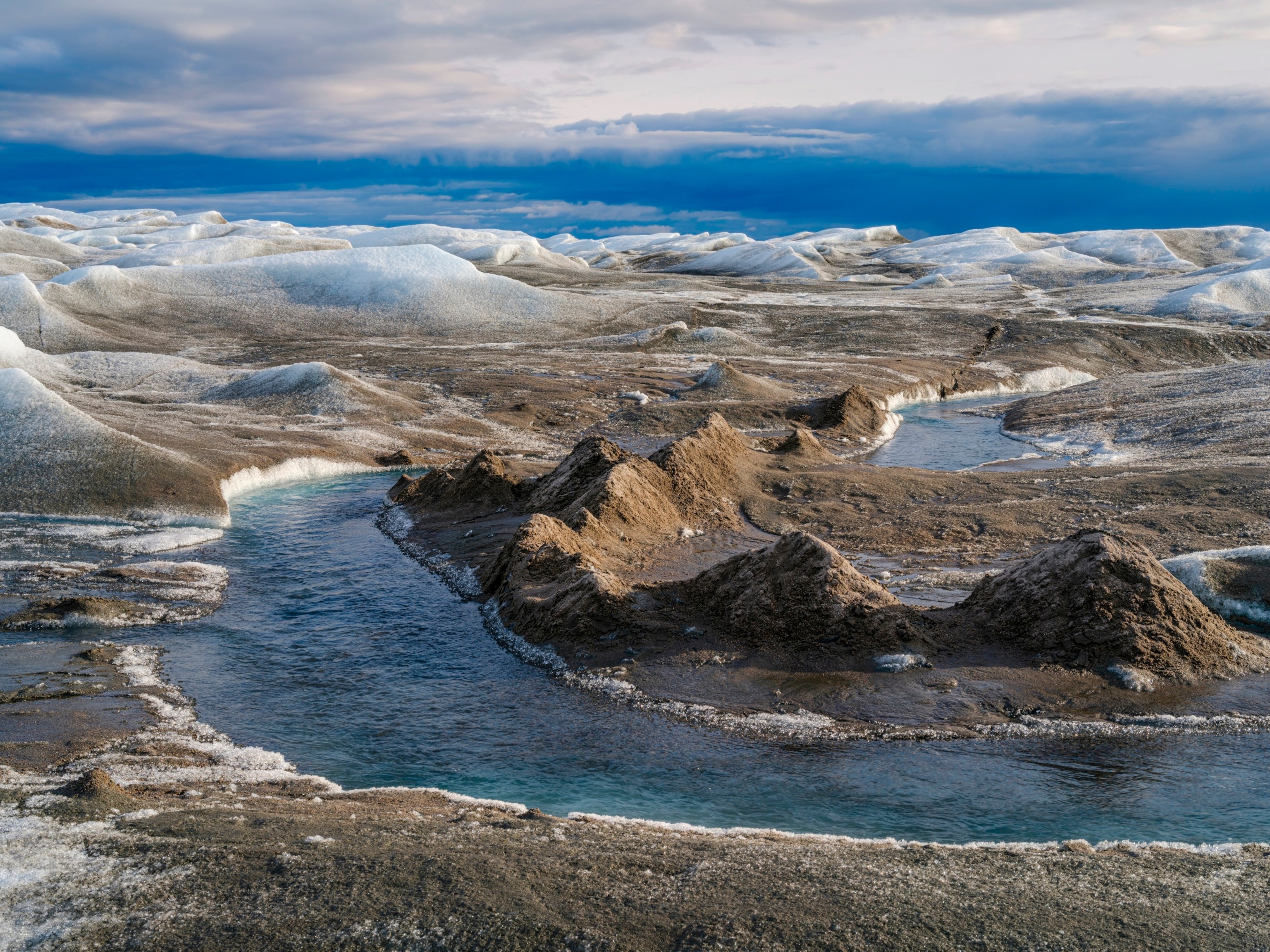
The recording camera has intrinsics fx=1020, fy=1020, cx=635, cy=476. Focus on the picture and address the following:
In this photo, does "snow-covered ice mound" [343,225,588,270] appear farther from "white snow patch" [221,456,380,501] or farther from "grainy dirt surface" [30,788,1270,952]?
"grainy dirt surface" [30,788,1270,952]

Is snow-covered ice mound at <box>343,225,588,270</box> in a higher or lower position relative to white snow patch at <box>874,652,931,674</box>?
higher

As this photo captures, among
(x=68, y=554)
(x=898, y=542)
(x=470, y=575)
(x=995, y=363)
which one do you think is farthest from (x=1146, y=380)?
(x=68, y=554)

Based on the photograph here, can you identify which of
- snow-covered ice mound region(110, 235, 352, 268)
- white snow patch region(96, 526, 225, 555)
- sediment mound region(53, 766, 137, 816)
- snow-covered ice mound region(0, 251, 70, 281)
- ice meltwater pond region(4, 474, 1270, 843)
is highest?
snow-covered ice mound region(110, 235, 352, 268)

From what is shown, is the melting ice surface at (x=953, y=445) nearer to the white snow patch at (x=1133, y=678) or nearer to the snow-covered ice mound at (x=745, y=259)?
the white snow patch at (x=1133, y=678)

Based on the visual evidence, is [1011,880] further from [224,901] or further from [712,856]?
[224,901]

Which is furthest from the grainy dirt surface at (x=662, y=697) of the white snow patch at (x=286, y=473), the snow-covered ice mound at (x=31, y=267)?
the snow-covered ice mound at (x=31, y=267)

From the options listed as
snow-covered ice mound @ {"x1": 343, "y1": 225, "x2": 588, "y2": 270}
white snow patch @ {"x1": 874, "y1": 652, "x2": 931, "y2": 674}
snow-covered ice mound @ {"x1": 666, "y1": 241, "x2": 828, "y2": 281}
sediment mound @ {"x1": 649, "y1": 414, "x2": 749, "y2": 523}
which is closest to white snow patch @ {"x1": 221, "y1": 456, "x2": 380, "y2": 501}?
sediment mound @ {"x1": 649, "y1": 414, "x2": 749, "y2": 523}

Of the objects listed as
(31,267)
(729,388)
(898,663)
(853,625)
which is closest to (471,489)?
(853,625)

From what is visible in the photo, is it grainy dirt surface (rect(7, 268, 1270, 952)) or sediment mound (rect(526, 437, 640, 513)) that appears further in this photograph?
sediment mound (rect(526, 437, 640, 513))
